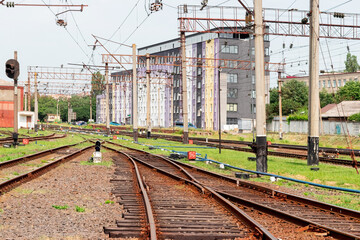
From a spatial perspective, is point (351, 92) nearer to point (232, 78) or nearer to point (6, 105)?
point (232, 78)

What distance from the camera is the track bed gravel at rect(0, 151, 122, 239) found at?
770cm

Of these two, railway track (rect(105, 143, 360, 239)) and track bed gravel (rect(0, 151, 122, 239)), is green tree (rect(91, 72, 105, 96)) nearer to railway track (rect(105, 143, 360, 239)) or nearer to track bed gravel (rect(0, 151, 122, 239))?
track bed gravel (rect(0, 151, 122, 239))

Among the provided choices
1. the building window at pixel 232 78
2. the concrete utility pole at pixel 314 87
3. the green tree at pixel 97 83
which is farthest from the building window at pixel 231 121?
the concrete utility pole at pixel 314 87

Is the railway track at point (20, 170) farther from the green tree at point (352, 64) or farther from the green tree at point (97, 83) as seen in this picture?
the green tree at point (352, 64)

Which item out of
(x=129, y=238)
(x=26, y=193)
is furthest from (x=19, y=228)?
(x=26, y=193)

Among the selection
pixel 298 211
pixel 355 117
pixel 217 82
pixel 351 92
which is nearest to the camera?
pixel 298 211

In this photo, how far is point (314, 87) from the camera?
76.3 feet

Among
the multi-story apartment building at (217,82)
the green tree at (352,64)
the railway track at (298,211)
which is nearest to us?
the railway track at (298,211)

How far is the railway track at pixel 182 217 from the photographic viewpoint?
297 inches

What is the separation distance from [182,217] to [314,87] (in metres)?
16.2

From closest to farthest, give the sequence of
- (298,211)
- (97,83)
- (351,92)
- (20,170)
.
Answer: (298,211), (20,170), (351,92), (97,83)

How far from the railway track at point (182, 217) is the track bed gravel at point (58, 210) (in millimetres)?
438

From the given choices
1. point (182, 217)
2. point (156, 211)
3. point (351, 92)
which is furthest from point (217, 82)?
point (182, 217)

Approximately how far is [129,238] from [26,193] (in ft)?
19.4
